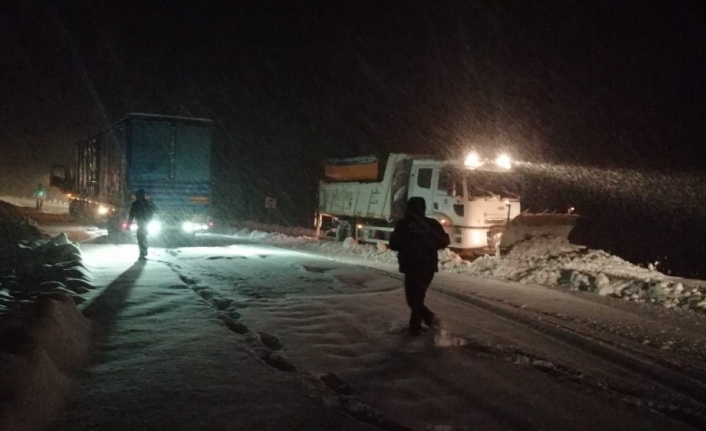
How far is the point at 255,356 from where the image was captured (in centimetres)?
700

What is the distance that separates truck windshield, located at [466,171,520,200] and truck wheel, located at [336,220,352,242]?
21.4 feet

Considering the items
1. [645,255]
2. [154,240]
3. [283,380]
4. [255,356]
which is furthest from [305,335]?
[645,255]

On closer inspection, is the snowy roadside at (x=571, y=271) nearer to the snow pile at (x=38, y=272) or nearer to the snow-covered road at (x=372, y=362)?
the snow-covered road at (x=372, y=362)

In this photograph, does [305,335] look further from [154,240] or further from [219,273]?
[154,240]

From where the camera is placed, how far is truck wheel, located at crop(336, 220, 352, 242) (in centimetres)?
2481

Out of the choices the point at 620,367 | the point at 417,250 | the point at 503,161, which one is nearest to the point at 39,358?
the point at 417,250

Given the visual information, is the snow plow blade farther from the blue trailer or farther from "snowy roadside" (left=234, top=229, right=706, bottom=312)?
the blue trailer

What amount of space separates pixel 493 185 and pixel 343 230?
7.21 meters

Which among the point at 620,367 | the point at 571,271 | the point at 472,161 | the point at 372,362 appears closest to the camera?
the point at 372,362

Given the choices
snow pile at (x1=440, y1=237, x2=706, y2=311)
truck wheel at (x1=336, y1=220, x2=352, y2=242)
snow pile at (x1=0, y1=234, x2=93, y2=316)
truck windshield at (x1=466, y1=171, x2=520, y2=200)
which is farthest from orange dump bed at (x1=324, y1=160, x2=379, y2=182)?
snow pile at (x1=0, y1=234, x2=93, y2=316)

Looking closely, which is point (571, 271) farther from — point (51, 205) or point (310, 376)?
point (51, 205)

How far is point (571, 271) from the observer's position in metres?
14.9

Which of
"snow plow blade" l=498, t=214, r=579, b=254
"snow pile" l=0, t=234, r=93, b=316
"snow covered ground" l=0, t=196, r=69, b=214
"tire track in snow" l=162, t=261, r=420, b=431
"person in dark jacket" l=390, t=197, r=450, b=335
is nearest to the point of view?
"tire track in snow" l=162, t=261, r=420, b=431

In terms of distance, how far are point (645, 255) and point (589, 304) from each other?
Result: 108ft
